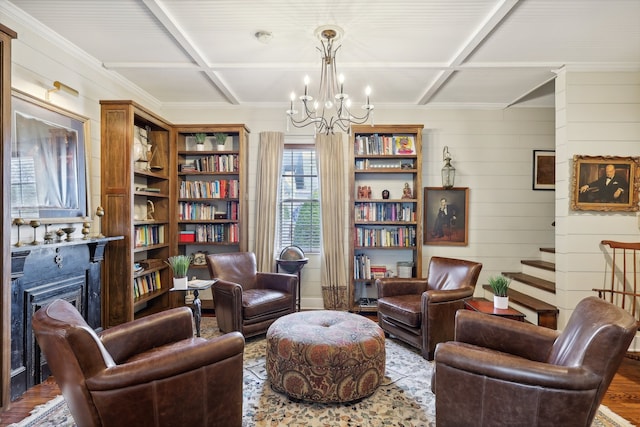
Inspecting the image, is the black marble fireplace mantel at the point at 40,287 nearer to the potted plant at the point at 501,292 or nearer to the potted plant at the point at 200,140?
the potted plant at the point at 200,140

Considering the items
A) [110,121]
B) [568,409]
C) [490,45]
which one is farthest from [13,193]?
[490,45]

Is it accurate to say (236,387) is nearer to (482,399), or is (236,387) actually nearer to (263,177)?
(482,399)

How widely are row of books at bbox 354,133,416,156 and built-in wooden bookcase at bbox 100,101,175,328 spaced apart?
2.56 metres

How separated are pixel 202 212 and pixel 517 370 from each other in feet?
13.3

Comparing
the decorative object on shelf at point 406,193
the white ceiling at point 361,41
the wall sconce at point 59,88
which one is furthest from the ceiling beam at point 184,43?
the decorative object on shelf at point 406,193

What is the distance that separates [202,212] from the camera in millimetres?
4672

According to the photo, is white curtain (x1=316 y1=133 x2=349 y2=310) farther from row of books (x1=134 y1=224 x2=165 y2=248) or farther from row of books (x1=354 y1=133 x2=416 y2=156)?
row of books (x1=134 y1=224 x2=165 y2=248)

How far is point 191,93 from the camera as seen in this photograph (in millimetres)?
4414

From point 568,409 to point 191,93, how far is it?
4.71 meters

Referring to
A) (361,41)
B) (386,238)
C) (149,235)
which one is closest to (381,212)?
(386,238)

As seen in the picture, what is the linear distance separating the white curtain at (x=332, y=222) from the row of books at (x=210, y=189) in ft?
3.97

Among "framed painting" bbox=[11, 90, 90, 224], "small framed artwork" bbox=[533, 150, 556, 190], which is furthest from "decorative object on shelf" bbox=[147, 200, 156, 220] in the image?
"small framed artwork" bbox=[533, 150, 556, 190]

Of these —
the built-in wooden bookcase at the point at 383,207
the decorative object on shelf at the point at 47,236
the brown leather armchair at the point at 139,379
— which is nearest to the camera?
the brown leather armchair at the point at 139,379

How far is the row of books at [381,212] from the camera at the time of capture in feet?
15.1
